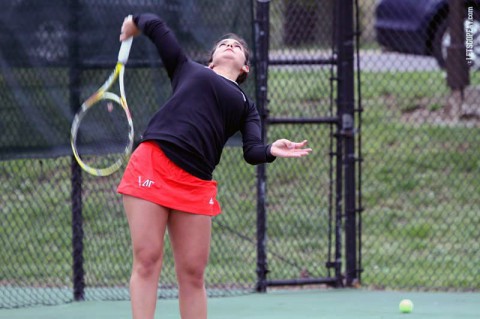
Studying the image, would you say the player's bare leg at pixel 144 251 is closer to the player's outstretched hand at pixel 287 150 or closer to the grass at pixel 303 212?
the player's outstretched hand at pixel 287 150

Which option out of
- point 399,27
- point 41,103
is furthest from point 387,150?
point 41,103

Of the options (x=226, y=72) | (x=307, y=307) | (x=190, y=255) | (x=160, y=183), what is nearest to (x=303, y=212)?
(x=307, y=307)

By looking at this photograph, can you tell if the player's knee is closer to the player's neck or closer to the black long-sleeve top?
the black long-sleeve top

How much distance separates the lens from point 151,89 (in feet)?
21.6

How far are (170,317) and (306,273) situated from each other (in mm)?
1473

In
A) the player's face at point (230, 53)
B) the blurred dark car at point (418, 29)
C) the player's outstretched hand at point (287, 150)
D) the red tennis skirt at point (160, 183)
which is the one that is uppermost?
the blurred dark car at point (418, 29)

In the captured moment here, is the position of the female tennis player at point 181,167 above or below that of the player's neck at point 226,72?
below

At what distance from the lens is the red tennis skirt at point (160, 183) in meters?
4.55

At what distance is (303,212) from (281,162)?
0.77m

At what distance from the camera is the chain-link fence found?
6.33 meters

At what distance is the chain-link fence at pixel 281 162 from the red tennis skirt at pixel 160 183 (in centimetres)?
187

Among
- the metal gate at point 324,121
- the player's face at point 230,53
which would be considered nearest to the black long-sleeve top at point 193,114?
the player's face at point 230,53

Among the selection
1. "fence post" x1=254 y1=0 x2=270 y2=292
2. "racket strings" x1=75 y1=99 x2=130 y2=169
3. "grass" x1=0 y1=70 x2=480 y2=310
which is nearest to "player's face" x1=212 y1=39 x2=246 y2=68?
"racket strings" x1=75 y1=99 x2=130 y2=169

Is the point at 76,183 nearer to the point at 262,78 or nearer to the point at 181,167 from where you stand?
the point at 262,78
